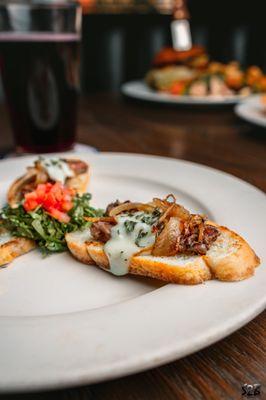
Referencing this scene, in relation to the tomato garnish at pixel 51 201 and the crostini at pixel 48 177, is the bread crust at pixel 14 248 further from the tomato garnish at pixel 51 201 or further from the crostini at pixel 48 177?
the crostini at pixel 48 177

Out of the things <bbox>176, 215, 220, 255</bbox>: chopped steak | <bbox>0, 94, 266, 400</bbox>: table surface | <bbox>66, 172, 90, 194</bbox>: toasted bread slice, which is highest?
<bbox>176, 215, 220, 255</bbox>: chopped steak

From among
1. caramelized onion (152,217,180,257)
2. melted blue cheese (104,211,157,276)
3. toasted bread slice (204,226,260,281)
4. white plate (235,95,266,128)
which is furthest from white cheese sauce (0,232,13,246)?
white plate (235,95,266,128)

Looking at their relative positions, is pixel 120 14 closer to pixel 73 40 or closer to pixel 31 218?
pixel 73 40

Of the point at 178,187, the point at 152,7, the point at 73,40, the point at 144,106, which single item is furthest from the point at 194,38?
the point at 178,187

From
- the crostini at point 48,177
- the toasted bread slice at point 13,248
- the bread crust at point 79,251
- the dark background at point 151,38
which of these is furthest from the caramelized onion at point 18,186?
the dark background at point 151,38

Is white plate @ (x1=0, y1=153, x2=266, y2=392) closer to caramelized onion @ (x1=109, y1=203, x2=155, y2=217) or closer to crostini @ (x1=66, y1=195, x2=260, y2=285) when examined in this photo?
crostini @ (x1=66, y1=195, x2=260, y2=285)

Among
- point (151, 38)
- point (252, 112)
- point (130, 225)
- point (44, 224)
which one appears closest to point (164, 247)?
point (130, 225)
